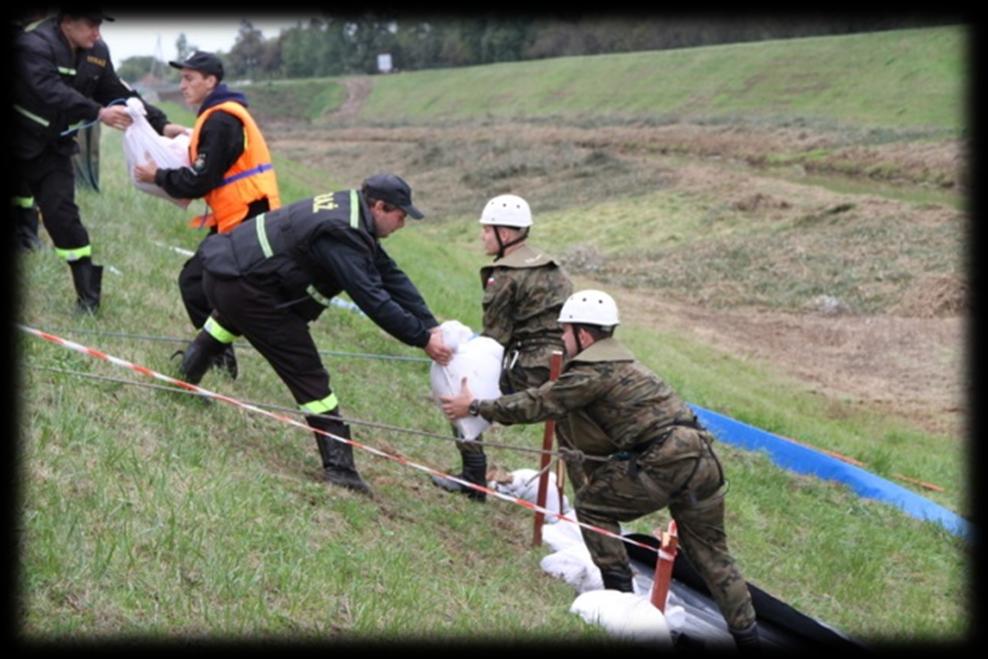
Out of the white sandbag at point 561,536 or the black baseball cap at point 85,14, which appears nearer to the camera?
the white sandbag at point 561,536

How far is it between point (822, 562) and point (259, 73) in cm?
10844

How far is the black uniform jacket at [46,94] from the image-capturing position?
7695 mm

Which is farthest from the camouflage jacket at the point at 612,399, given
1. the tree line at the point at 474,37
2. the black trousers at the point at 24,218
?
the tree line at the point at 474,37

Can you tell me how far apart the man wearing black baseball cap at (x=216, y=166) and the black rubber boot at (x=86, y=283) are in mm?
736

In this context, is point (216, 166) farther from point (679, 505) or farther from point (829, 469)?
point (829, 469)

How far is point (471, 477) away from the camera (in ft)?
26.0

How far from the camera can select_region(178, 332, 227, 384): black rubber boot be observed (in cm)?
717

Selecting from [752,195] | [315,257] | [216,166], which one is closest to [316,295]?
[315,257]

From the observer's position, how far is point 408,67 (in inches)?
3964

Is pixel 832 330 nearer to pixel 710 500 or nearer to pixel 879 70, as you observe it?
pixel 710 500

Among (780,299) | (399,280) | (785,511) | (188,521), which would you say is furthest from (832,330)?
(188,521)

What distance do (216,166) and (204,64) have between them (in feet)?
2.21

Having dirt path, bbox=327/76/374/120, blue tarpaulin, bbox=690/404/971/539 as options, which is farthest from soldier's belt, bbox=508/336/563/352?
dirt path, bbox=327/76/374/120

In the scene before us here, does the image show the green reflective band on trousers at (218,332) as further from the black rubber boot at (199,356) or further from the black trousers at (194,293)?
the black trousers at (194,293)
